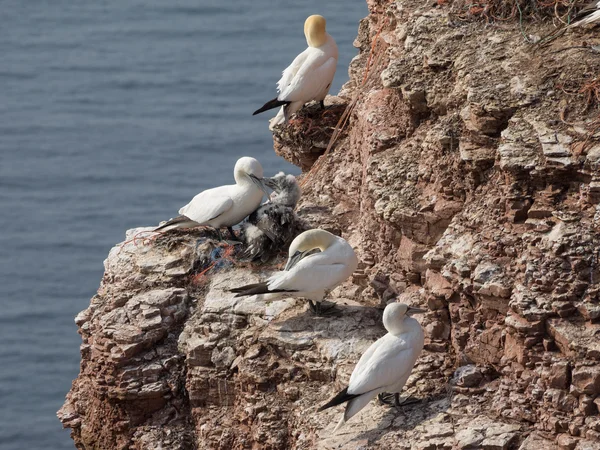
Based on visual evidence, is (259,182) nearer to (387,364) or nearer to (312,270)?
(312,270)

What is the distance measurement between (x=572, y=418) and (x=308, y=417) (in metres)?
1.92

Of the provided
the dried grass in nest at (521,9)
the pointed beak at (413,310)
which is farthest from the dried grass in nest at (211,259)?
the dried grass in nest at (521,9)

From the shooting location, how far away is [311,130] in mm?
12188

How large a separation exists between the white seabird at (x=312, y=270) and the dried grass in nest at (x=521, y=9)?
203cm

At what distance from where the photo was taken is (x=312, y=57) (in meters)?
12.0

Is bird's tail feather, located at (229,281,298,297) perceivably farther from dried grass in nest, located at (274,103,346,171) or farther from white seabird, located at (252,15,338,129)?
dried grass in nest, located at (274,103,346,171)

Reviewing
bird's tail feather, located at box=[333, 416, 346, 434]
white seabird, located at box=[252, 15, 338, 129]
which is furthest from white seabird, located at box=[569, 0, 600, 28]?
bird's tail feather, located at box=[333, 416, 346, 434]

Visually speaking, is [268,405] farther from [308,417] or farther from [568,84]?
[568,84]

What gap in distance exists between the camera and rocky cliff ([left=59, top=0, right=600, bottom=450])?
8727mm

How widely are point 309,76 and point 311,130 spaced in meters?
0.52

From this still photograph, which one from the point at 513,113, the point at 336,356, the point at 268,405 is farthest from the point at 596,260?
the point at 268,405

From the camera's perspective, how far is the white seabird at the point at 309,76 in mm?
11836

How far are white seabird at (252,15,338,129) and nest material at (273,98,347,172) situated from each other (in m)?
0.10

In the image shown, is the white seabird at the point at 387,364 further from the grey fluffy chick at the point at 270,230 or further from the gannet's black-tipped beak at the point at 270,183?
the gannet's black-tipped beak at the point at 270,183
